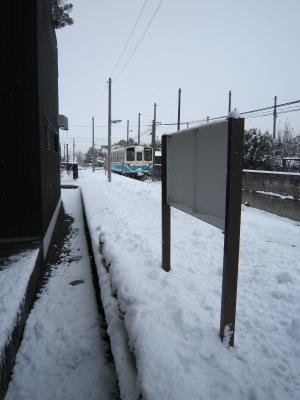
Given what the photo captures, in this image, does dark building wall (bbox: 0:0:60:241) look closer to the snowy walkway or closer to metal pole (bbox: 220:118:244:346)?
the snowy walkway

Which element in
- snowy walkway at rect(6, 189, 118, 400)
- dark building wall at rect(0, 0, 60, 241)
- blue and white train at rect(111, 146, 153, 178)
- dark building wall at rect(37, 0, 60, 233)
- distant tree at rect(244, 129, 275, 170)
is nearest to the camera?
snowy walkway at rect(6, 189, 118, 400)

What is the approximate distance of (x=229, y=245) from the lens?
237 cm

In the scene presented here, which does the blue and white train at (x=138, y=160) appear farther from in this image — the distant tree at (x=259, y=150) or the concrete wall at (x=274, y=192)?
the concrete wall at (x=274, y=192)

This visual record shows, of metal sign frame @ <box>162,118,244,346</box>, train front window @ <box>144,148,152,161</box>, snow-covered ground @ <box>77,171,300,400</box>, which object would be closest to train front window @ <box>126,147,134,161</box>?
train front window @ <box>144,148,152,161</box>

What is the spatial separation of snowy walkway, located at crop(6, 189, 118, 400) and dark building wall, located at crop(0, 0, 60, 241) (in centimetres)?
115

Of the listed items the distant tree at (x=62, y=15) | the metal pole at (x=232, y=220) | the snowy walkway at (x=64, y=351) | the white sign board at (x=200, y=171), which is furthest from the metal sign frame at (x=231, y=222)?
the distant tree at (x=62, y=15)

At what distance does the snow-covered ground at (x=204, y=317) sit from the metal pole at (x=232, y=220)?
0.21 meters

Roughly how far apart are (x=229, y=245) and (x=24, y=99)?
12.8 feet

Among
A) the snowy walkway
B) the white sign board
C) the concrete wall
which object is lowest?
the snowy walkway

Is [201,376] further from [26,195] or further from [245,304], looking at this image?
[26,195]

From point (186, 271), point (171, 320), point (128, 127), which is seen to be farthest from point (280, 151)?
point (128, 127)

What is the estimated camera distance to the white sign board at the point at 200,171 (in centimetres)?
255

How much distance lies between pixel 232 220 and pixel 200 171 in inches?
29.9

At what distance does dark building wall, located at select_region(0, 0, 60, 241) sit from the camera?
4637 mm
